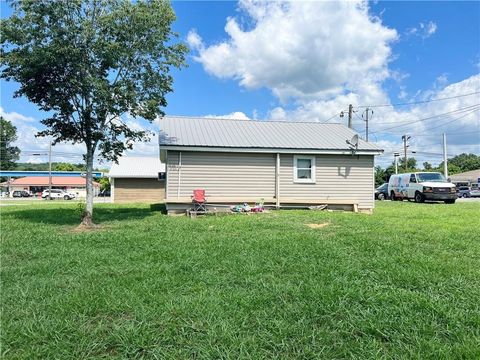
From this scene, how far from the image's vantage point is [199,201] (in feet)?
43.4

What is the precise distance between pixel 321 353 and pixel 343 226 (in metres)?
6.56

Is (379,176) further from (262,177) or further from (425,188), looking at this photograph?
(262,177)

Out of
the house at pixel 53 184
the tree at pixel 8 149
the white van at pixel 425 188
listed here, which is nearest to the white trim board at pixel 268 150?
the white van at pixel 425 188

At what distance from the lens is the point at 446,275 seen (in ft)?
15.0

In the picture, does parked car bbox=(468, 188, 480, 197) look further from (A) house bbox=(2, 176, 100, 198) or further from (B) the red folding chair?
(A) house bbox=(2, 176, 100, 198)

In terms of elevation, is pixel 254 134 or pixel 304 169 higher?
pixel 254 134

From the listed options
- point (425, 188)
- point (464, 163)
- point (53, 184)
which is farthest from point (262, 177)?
point (464, 163)

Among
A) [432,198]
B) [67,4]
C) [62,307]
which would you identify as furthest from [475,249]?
[432,198]

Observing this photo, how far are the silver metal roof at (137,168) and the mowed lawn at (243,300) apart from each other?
2450cm

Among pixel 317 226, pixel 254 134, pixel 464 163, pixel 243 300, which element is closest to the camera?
pixel 243 300

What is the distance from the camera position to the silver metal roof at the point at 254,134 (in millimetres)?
14727

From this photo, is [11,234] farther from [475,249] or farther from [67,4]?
[475,249]

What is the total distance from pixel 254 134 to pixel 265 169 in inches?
85.6

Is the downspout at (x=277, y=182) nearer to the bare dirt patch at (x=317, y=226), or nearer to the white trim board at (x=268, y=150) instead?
the white trim board at (x=268, y=150)
